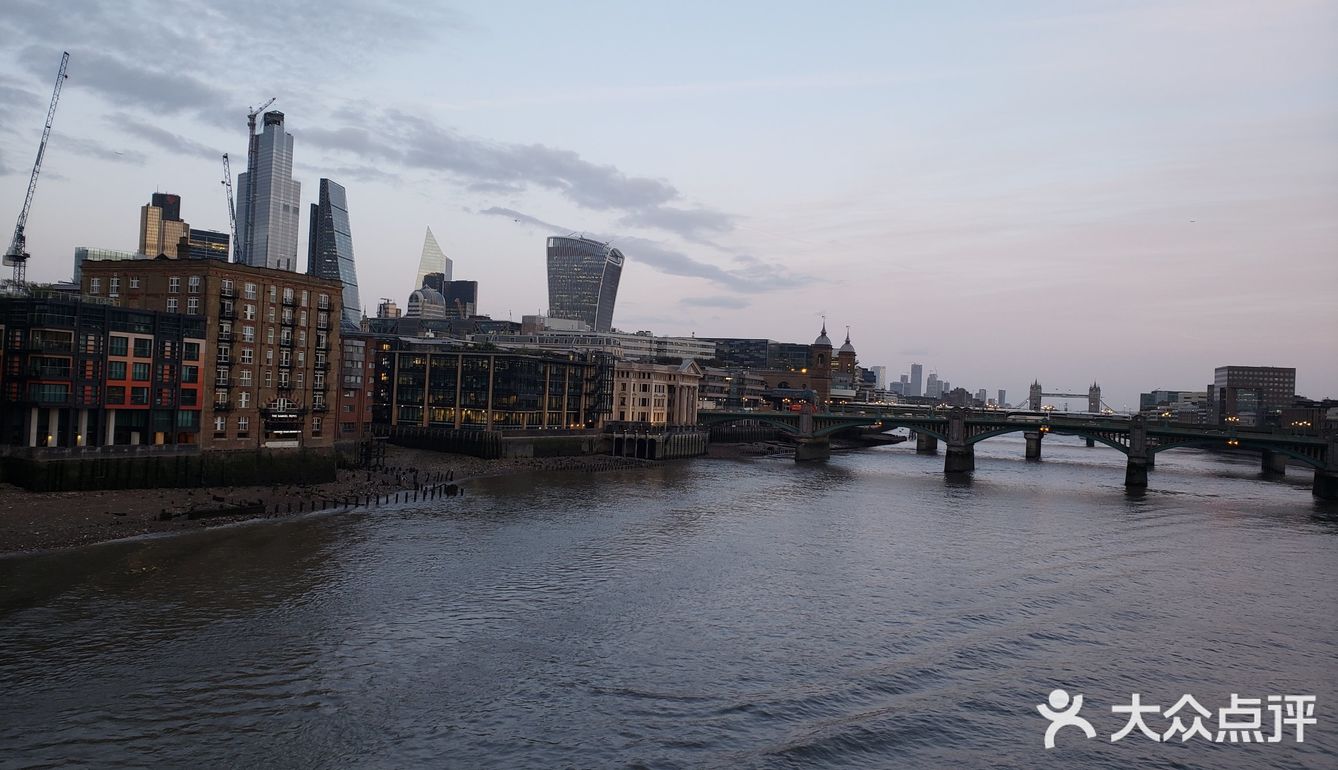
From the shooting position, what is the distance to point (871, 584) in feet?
179

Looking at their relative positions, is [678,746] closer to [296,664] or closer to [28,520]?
[296,664]

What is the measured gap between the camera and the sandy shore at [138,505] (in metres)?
56.4

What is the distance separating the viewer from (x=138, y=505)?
→ 67250 mm

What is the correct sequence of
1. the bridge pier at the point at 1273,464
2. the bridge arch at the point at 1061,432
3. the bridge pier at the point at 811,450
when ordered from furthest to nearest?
the bridge pier at the point at 1273,464 → the bridge pier at the point at 811,450 → the bridge arch at the point at 1061,432

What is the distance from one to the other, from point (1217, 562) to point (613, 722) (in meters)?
56.8

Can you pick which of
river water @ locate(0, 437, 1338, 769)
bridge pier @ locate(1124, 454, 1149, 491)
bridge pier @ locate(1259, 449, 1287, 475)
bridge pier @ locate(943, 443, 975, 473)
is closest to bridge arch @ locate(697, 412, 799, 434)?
bridge pier @ locate(943, 443, 975, 473)

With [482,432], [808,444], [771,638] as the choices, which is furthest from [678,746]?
[808,444]

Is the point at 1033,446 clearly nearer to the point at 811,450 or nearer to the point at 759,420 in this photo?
the point at 811,450

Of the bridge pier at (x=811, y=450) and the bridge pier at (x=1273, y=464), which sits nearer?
the bridge pier at (x=811, y=450)

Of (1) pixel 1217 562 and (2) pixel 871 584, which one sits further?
(1) pixel 1217 562

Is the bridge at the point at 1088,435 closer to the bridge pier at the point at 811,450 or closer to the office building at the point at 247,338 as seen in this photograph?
the bridge pier at the point at 811,450

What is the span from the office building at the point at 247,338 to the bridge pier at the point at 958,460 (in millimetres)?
97643

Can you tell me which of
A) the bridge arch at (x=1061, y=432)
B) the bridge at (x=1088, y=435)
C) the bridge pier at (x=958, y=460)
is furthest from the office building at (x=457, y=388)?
the bridge arch at (x=1061, y=432)

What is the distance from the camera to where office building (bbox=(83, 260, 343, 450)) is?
269 ft
